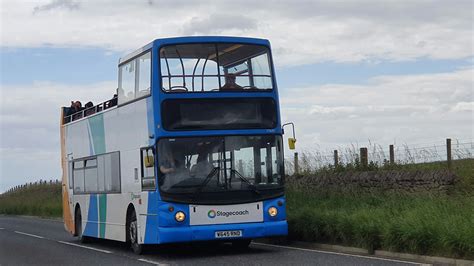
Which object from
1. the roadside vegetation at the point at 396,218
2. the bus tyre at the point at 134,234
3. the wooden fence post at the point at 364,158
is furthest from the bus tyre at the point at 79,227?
the wooden fence post at the point at 364,158

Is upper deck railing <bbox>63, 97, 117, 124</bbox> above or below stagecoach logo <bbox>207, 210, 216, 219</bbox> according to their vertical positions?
above

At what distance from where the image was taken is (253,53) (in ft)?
64.8

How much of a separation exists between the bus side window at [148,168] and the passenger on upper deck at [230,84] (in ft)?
6.77

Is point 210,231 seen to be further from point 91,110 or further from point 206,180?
point 91,110

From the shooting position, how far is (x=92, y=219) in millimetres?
24766

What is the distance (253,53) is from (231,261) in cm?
475

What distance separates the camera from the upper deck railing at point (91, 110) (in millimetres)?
22766

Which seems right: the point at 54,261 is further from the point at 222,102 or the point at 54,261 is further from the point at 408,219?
the point at 408,219

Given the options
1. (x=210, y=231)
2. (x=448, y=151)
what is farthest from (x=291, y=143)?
(x=448, y=151)

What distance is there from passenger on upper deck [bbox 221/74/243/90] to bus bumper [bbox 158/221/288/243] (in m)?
2.89

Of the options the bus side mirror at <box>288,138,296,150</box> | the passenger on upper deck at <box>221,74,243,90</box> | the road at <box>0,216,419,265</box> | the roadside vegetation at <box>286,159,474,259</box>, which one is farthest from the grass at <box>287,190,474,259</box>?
the passenger on upper deck at <box>221,74,243,90</box>

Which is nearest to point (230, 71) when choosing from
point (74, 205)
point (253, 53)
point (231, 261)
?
point (253, 53)

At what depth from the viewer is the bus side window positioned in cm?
1880

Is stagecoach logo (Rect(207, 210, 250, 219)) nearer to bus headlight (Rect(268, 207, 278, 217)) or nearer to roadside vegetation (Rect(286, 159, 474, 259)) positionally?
bus headlight (Rect(268, 207, 278, 217))
